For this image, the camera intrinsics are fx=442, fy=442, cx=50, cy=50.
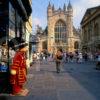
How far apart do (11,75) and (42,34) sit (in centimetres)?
13344

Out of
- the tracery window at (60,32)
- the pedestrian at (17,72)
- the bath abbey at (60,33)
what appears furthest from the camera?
the tracery window at (60,32)

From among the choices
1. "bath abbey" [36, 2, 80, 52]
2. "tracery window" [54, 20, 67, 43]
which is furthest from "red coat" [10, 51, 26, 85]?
"tracery window" [54, 20, 67, 43]

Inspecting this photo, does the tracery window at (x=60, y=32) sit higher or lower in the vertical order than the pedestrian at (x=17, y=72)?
higher

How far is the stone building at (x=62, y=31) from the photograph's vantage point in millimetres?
146500

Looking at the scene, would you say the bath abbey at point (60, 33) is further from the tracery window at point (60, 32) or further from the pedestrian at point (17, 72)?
the pedestrian at point (17, 72)

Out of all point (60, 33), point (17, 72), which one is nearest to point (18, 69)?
point (17, 72)

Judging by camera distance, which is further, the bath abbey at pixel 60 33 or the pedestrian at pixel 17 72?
the bath abbey at pixel 60 33

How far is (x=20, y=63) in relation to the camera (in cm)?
1512

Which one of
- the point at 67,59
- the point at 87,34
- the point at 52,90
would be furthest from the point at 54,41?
the point at 52,90

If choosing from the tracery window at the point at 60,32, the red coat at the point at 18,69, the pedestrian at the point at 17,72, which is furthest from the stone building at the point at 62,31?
the red coat at the point at 18,69

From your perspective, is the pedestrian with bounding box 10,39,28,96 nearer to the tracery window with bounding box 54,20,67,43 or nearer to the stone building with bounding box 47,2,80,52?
the stone building with bounding box 47,2,80,52

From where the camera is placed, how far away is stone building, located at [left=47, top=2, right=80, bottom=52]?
146500 mm

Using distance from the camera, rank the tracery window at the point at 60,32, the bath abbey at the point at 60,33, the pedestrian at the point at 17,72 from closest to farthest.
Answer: the pedestrian at the point at 17,72
the bath abbey at the point at 60,33
the tracery window at the point at 60,32

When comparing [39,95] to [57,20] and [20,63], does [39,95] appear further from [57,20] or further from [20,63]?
[57,20]
